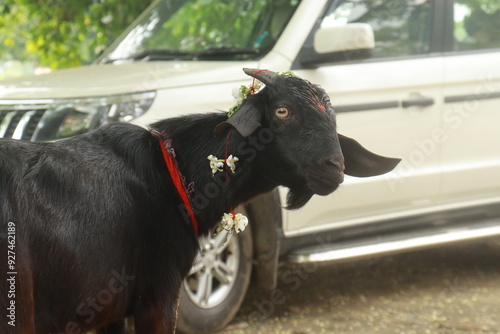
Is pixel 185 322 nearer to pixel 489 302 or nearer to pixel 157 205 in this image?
pixel 157 205

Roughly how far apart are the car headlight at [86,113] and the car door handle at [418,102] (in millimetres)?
1845

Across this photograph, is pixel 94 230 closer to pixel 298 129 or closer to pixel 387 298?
pixel 298 129

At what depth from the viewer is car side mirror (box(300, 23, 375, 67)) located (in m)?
5.19

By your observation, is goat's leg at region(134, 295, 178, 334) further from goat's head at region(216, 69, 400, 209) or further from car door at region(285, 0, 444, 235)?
car door at region(285, 0, 444, 235)

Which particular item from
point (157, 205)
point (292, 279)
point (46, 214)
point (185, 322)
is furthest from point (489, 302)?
point (46, 214)

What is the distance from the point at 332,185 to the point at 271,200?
1.95 metres

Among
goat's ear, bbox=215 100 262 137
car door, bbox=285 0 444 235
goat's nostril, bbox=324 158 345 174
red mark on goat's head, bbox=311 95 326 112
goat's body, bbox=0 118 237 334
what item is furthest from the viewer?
car door, bbox=285 0 444 235

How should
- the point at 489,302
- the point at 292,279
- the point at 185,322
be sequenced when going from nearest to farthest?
1. the point at 185,322
2. the point at 489,302
3. the point at 292,279

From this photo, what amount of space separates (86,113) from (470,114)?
2825 millimetres

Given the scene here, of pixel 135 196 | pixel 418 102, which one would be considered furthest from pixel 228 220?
pixel 418 102

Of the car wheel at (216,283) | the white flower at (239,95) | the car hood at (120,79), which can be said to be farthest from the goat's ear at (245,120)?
the car wheel at (216,283)

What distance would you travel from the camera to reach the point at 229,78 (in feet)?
16.8

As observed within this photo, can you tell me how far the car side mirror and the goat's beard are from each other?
6.13 feet

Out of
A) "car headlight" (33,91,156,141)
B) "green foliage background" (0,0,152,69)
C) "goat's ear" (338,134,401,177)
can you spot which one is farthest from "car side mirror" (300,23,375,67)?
"green foliage background" (0,0,152,69)
